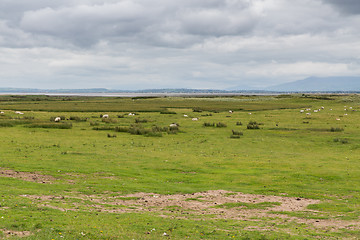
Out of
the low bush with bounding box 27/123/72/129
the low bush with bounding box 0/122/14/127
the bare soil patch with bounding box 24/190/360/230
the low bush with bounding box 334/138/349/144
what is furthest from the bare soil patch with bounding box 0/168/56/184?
the low bush with bounding box 334/138/349/144

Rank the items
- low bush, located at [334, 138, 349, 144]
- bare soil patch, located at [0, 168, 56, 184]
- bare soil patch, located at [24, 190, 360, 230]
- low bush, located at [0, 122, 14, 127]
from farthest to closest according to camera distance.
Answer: low bush, located at [0, 122, 14, 127], low bush, located at [334, 138, 349, 144], bare soil patch, located at [0, 168, 56, 184], bare soil patch, located at [24, 190, 360, 230]

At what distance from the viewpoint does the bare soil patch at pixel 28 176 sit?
22938 millimetres

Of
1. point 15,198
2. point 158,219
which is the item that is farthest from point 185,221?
point 15,198

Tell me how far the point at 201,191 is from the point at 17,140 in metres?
27.7

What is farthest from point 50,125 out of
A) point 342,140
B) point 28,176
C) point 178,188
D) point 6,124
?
point 342,140

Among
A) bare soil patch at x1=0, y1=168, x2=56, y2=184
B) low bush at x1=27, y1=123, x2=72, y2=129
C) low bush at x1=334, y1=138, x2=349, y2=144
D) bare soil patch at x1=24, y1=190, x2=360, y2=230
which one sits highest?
low bush at x1=27, y1=123, x2=72, y2=129

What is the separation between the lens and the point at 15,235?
40.9ft

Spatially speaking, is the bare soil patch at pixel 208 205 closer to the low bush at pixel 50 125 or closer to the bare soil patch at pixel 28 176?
the bare soil patch at pixel 28 176

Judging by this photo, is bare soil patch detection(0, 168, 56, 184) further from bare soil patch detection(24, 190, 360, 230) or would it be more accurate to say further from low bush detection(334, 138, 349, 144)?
low bush detection(334, 138, 349, 144)

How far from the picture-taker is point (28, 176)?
2383 centimetres

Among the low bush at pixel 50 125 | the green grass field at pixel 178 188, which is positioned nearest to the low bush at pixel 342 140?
the green grass field at pixel 178 188

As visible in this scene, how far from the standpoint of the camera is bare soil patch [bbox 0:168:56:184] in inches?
903

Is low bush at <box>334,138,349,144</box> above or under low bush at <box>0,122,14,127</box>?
under

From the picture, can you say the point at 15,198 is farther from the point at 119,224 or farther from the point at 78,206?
the point at 119,224
